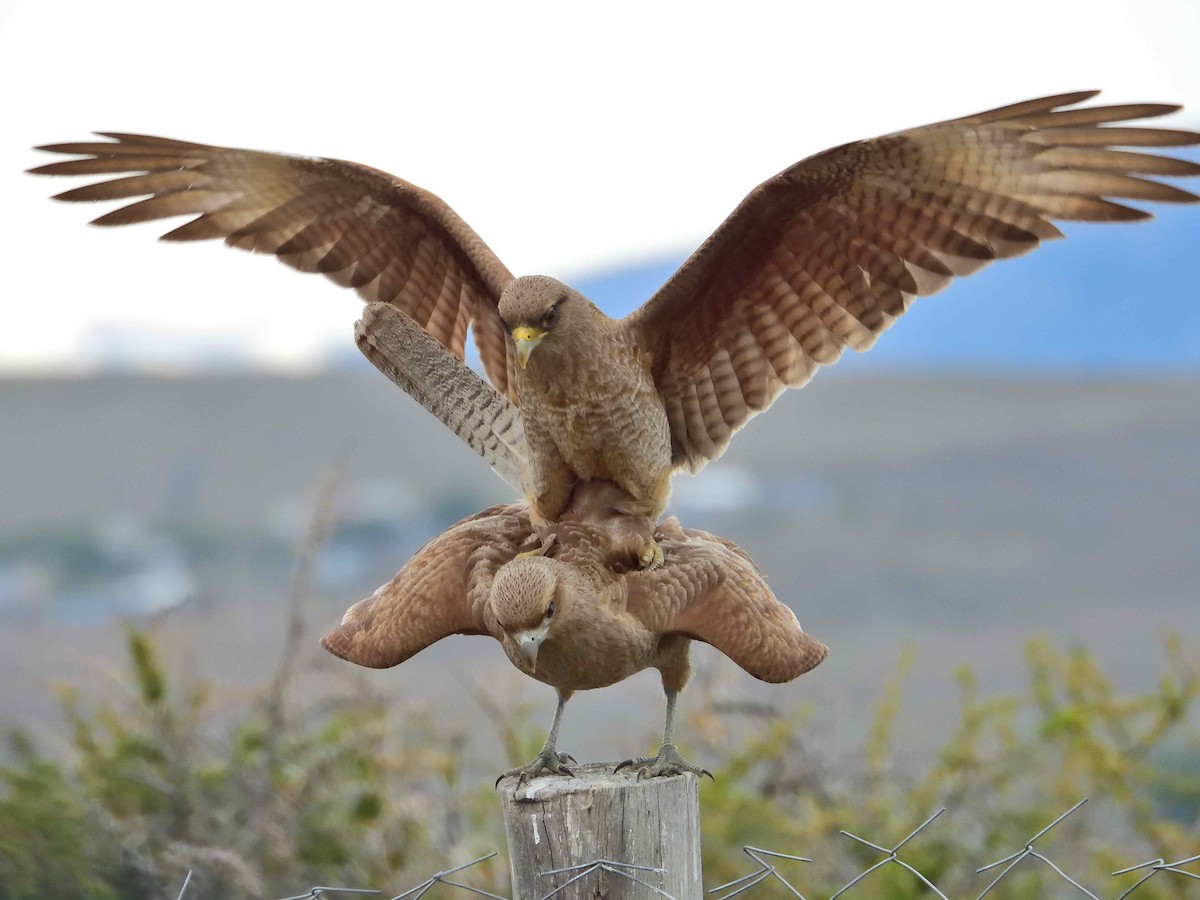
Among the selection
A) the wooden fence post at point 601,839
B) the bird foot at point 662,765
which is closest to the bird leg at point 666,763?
the bird foot at point 662,765

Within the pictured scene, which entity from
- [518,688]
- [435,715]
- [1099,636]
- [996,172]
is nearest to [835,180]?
[996,172]

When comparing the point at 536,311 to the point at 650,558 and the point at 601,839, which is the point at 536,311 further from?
the point at 601,839

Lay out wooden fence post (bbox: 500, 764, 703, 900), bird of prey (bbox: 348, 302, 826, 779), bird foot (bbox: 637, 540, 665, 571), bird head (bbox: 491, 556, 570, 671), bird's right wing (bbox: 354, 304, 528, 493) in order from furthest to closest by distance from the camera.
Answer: bird's right wing (bbox: 354, 304, 528, 493), bird foot (bbox: 637, 540, 665, 571), bird of prey (bbox: 348, 302, 826, 779), bird head (bbox: 491, 556, 570, 671), wooden fence post (bbox: 500, 764, 703, 900)

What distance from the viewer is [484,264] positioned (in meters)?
3.94

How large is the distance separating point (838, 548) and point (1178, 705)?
6.52 meters

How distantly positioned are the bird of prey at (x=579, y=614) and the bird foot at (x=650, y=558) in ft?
0.07

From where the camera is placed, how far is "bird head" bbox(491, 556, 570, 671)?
2773mm

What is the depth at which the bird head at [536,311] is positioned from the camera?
3387mm

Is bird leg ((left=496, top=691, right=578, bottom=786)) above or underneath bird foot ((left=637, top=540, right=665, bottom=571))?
underneath

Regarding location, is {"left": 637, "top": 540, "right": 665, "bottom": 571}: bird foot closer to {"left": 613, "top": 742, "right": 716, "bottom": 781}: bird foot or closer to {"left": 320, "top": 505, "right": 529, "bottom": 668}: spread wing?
{"left": 320, "top": 505, "right": 529, "bottom": 668}: spread wing

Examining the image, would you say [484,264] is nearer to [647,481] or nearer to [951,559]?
[647,481]

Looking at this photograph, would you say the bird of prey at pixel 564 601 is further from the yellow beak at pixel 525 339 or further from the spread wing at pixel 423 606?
the yellow beak at pixel 525 339

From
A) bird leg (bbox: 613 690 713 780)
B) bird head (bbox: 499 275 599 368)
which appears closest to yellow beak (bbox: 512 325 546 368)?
bird head (bbox: 499 275 599 368)

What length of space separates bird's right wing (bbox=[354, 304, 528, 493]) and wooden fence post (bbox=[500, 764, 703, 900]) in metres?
1.23
